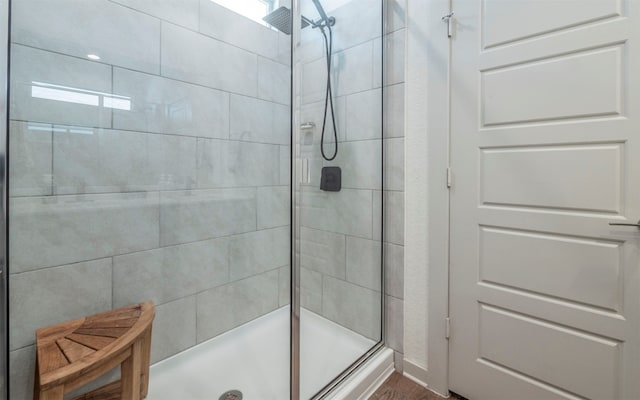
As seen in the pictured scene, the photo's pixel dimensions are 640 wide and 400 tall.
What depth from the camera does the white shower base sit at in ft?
4.58

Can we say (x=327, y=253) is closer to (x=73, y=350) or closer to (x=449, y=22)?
(x=73, y=350)

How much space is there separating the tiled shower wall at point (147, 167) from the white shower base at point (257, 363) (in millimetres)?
85

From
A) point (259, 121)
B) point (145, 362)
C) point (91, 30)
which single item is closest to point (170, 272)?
point (145, 362)

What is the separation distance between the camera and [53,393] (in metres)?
0.83

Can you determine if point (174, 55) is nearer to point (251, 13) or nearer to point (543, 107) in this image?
point (251, 13)

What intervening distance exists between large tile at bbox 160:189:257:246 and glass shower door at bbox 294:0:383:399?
1.52ft

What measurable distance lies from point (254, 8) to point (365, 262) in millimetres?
1694

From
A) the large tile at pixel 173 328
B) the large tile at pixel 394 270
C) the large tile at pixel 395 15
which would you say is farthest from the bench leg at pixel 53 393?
the large tile at pixel 395 15

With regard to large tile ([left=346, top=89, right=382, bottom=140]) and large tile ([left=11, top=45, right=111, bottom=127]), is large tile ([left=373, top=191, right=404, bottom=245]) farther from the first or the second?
large tile ([left=11, top=45, right=111, bottom=127])

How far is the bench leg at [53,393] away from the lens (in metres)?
0.82

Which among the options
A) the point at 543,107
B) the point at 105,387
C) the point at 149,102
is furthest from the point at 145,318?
the point at 543,107

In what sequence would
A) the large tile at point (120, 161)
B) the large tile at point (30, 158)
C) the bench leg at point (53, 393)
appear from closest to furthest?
the bench leg at point (53, 393) → the large tile at point (30, 158) → the large tile at point (120, 161)

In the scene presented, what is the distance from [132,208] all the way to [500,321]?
178cm

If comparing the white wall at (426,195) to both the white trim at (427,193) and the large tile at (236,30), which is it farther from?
the large tile at (236,30)
